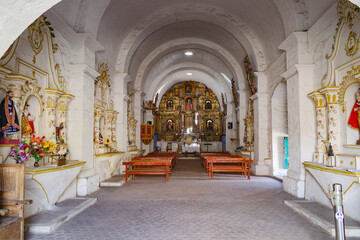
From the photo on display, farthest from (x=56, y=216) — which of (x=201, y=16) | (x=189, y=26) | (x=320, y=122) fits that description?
(x=189, y=26)

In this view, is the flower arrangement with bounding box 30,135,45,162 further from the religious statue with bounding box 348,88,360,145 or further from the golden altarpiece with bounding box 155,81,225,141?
the golden altarpiece with bounding box 155,81,225,141

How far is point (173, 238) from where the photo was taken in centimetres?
355

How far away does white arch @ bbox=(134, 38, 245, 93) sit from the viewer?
1321cm

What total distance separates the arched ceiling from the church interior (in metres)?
0.05

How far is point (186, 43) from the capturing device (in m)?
13.9

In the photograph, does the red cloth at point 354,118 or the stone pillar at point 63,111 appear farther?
the stone pillar at point 63,111

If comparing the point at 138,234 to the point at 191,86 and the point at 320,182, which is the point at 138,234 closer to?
the point at 320,182

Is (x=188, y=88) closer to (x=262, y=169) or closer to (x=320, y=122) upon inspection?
(x=262, y=169)

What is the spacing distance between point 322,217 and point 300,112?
291 cm

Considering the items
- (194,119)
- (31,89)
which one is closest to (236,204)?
(31,89)

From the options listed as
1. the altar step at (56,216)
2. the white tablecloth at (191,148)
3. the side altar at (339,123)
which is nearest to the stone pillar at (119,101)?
the altar step at (56,216)

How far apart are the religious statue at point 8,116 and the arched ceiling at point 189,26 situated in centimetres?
270

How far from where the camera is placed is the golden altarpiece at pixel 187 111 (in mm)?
25739

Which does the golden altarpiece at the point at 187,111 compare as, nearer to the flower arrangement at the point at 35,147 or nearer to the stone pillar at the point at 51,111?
the stone pillar at the point at 51,111
